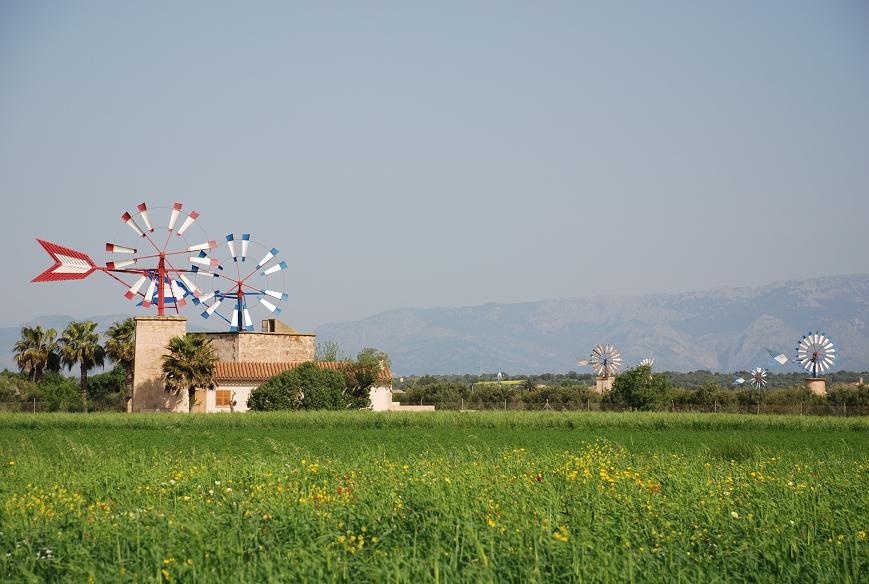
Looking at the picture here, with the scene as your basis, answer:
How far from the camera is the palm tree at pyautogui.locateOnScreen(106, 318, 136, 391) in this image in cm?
7031

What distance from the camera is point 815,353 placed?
9506cm

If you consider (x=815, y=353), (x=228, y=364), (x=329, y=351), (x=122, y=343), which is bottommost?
(x=228, y=364)

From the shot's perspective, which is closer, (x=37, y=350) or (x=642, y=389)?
(x=642, y=389)

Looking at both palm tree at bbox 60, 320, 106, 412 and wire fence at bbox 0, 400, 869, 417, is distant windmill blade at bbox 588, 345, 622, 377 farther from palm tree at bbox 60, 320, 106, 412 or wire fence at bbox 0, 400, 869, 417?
palm tree at bbox 60, 320, 106, 412

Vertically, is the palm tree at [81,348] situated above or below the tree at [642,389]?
→ above

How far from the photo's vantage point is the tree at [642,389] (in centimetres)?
7644

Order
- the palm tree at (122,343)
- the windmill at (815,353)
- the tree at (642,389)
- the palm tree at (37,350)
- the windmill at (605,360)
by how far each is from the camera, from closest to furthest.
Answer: the palm tree at (122,343)
the tree at (642,389)
the palm tree at (37,350)
the windmill at (815,353)
the windmill at (605,360)

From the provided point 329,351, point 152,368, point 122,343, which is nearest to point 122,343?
point 122,343

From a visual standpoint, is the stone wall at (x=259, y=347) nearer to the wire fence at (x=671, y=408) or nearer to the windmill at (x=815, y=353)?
the wire fence at (x=671, y=408)

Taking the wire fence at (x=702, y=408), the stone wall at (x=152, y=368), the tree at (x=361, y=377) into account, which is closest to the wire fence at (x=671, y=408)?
the wire fence at (x=702, y=408)

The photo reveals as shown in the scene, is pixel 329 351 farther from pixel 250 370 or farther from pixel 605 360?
pixel 605 360

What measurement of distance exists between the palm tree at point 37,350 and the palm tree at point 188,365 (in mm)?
26354

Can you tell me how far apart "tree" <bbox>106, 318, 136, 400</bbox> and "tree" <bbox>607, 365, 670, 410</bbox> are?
3892 cm

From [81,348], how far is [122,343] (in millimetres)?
9112
